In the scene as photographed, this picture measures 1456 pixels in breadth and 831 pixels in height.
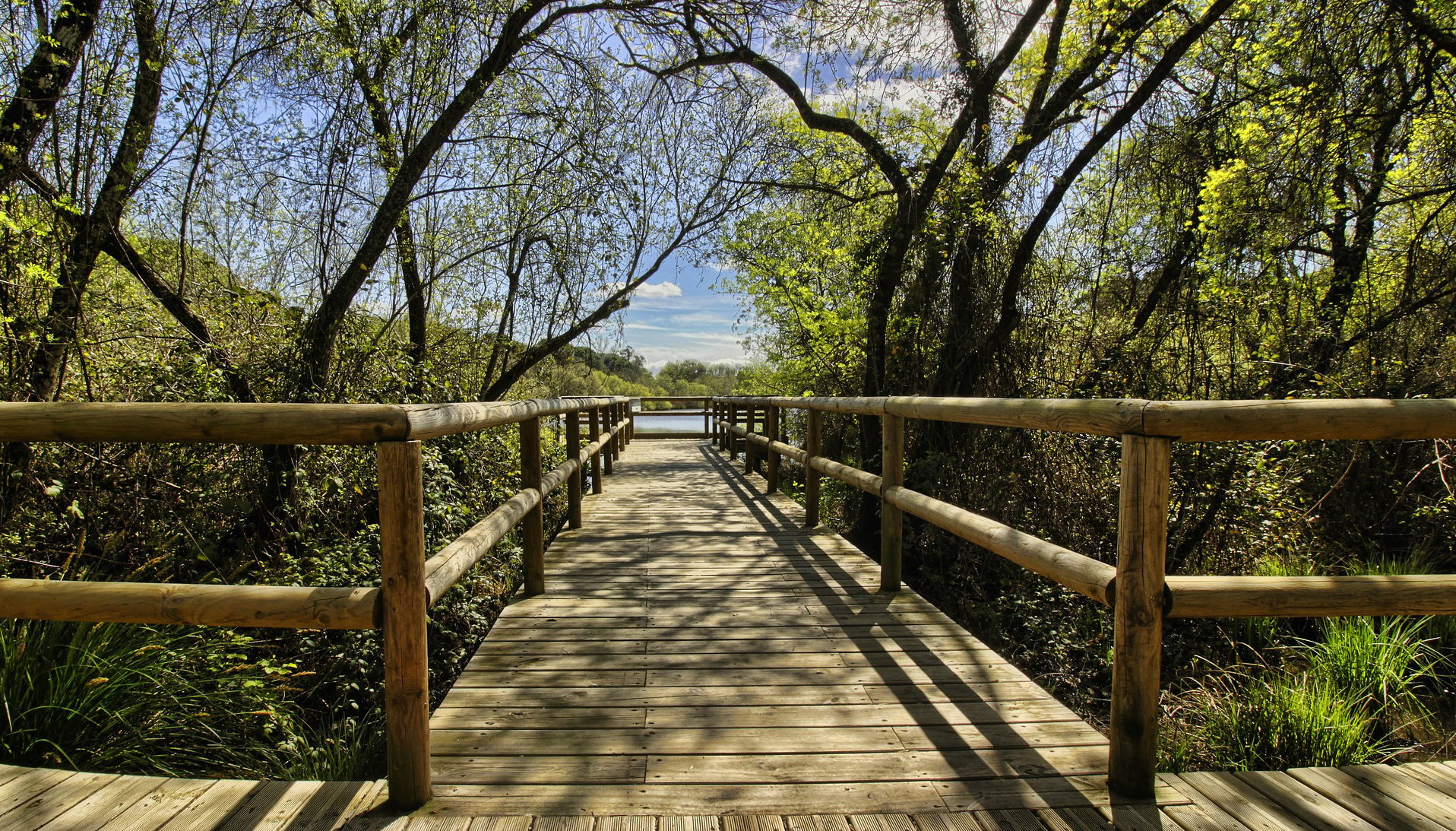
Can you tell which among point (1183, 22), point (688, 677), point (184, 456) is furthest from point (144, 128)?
point (1183, 22)

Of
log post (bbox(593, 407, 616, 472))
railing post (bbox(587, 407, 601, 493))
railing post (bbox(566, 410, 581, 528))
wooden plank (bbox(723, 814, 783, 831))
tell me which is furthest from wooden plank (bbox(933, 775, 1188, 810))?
log post (bbox(593, 407, 616, 472))

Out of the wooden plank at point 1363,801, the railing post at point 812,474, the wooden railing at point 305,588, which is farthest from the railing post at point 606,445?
the wooden plank at point 1363,801

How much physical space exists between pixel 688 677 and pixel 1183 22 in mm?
6739

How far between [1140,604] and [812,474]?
319cm

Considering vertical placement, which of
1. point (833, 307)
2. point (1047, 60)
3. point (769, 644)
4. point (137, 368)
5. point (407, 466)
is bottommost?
point (769, 644)

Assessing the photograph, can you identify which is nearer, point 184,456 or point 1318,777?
point 1318,777

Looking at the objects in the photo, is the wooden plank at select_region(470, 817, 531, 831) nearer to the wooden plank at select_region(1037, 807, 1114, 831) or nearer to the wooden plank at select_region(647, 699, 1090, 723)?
the wooden plank at select_region(647, 699, 1090, 723)

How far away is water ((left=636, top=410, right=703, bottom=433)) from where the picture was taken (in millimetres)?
15870

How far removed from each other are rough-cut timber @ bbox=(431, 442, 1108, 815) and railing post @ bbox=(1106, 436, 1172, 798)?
160 mm

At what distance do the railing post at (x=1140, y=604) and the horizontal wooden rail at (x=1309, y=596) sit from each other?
0.09 meters

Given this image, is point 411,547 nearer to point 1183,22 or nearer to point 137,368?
point 137,368

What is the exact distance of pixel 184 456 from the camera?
4012mm

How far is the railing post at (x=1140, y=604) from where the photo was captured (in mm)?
1589

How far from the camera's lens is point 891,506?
11.0ft
